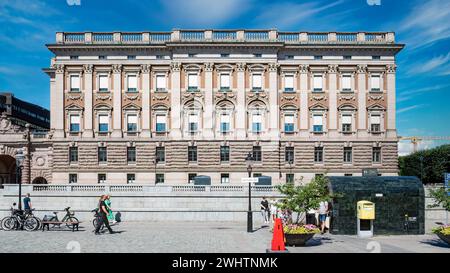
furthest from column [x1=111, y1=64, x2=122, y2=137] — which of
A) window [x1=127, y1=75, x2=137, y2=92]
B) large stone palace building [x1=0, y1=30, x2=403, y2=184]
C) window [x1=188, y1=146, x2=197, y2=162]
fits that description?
window [x1=188, y1=146, x2=197, y2=162]

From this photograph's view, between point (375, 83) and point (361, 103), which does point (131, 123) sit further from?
point (375, 83)

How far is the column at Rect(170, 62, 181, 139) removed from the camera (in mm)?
50125

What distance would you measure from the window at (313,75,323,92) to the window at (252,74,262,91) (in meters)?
6.48

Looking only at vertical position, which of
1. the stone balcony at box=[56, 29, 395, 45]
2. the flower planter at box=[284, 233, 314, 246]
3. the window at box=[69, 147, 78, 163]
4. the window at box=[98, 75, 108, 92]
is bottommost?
the flower planter at box=[284, 233, 314, 246]

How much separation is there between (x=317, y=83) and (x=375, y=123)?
843 cm

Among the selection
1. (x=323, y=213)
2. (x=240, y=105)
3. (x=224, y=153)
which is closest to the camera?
(x=323, y=213)

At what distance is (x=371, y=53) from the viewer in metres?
50.8

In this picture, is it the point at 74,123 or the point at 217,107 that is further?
the point at 74,123

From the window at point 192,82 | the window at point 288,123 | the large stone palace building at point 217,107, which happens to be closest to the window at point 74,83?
the large stone palace building at point 217,107

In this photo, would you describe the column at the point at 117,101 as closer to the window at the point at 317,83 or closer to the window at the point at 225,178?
the window at the point at 225,178

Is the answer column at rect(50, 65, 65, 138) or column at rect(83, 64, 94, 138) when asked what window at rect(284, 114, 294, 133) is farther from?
column at rect(50, 65, 65, 138)

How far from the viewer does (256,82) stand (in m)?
50.7

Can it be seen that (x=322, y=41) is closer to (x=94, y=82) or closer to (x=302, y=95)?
(x=302, y=95)

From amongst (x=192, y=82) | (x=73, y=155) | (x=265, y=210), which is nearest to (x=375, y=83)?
(x=192, y=82)
